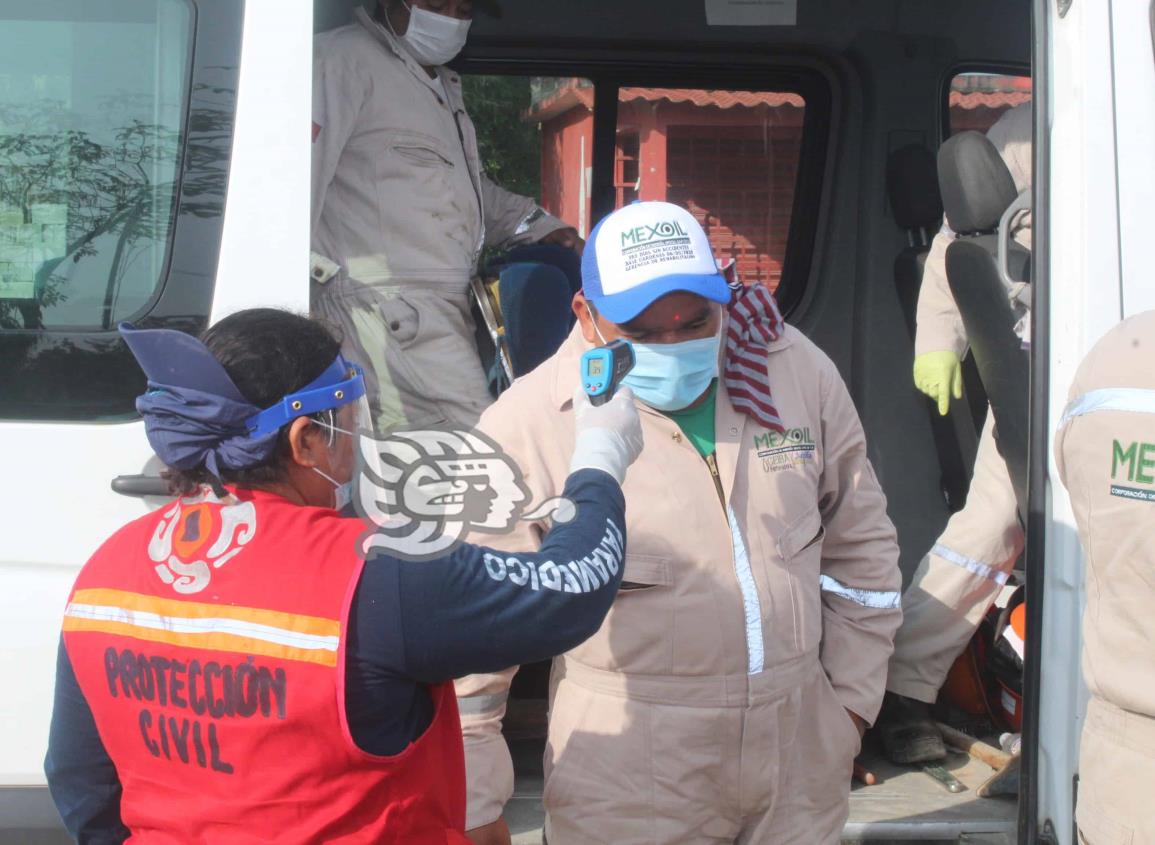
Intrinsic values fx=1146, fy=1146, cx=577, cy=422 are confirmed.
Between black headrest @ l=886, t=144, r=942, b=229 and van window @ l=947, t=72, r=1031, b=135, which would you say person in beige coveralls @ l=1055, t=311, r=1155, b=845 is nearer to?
black headrest @ l=886, t=144, r=942, b=229

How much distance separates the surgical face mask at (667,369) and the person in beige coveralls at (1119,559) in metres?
0.54

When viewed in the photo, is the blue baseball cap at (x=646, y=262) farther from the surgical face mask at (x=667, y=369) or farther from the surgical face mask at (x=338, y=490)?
the surgical face mask at (x=338, y=490)

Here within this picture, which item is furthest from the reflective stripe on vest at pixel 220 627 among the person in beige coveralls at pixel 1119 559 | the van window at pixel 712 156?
the van window at pixel 712 156

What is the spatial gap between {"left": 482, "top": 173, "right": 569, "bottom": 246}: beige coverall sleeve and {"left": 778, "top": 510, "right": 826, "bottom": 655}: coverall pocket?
153 centimetres

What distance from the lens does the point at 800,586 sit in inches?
71.0

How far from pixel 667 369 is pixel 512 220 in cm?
151

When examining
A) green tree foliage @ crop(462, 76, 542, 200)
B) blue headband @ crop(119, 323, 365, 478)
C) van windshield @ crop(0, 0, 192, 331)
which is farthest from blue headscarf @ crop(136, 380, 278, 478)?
green tree foliage @ crop(462, 76, 542, 200)

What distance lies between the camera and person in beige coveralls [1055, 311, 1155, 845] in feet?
4.64

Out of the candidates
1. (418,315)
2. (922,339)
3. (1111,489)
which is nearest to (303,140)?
(418,315)

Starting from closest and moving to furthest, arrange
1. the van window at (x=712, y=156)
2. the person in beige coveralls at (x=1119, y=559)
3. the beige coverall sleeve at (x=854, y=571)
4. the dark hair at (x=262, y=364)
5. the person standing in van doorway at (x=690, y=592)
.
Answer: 1. the dark hair at (x=262, y=364)
2. the person in beige coveralls at (x=1119, y=559)
3. the person standing in van doorway at (x=690, y=592)
4. the beige coverall sleeve at (x=854, y=571)
5. the van window at (x=712, y=156)

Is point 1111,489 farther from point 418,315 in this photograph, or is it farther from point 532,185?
point 532,185

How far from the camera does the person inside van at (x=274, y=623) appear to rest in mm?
1175

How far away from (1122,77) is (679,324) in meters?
0.80

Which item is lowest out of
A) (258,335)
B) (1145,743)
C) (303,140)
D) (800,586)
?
(1145,743)
